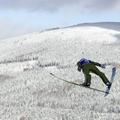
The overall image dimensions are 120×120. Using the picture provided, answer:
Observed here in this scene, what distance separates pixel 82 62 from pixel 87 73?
3.98 feet

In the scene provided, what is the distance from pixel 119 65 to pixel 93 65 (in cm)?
196

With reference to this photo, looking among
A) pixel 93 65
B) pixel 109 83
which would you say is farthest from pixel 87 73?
pixel 109 83

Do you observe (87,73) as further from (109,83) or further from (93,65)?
(109,83)

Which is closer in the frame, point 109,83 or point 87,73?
point 87,73

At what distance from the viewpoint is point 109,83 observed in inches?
1572

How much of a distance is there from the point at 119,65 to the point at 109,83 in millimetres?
3182

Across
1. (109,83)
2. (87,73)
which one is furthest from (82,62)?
(109,83)

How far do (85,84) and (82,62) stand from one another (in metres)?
2.16

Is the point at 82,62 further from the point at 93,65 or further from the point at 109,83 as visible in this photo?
the point at 109,83

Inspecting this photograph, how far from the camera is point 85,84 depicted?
38.0 metres

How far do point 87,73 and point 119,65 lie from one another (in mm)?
2467

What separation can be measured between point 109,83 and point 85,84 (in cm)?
278

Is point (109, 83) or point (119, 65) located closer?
point (119, 65)

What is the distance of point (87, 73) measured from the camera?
123ft
